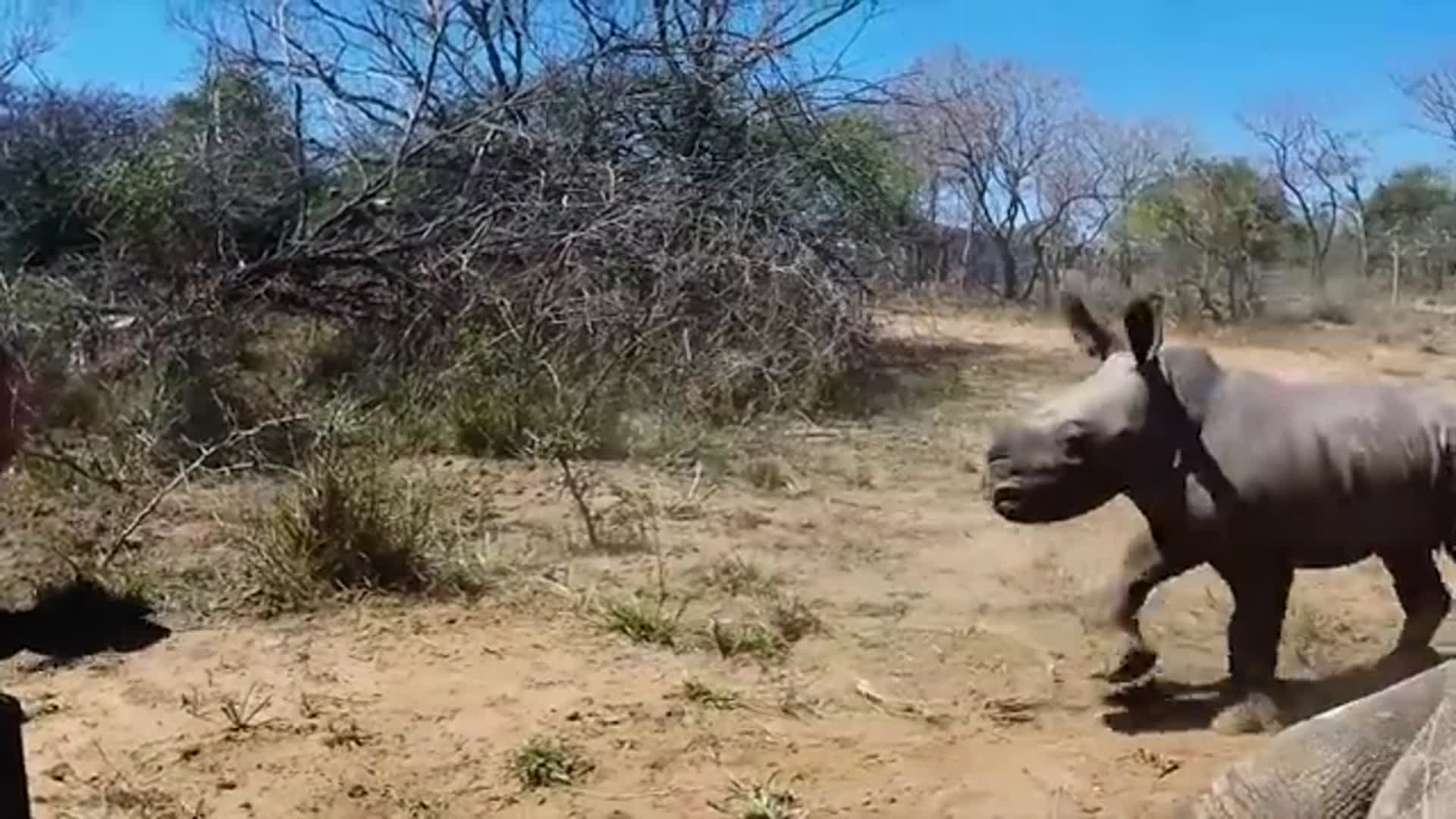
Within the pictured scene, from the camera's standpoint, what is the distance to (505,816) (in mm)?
4180

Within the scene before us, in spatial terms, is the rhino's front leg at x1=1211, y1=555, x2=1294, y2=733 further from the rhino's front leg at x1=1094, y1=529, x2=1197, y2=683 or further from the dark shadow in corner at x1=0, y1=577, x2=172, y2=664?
the dark shadow in corner at x1=0, y1=577, x2=172, y2=664

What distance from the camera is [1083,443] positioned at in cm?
473

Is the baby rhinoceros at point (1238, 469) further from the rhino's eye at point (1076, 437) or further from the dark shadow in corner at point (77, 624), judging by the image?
the dark shadow in corner at point (77, 624)

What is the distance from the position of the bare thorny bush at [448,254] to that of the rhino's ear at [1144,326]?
395cm

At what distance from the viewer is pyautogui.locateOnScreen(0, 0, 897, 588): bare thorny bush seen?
9.30m

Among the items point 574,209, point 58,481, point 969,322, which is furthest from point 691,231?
point 969,322

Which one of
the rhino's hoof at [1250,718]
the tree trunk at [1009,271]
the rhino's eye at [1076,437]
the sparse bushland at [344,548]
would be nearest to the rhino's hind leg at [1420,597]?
the rhino's hoof at [1250,718]

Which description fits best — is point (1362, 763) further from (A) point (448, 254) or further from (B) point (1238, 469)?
(A) point (448, 254)

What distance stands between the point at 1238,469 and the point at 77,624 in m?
4.04

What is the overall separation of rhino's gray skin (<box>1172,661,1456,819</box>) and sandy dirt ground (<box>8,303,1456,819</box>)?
3.82 feet

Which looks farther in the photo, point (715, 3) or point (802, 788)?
point (715, 3)

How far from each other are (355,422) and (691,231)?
3903 millimetres

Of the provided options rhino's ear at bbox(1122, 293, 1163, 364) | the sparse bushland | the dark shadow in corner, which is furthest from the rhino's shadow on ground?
the dark shadow in corner

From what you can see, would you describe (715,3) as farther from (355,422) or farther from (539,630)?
(539,630)
